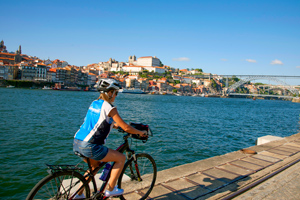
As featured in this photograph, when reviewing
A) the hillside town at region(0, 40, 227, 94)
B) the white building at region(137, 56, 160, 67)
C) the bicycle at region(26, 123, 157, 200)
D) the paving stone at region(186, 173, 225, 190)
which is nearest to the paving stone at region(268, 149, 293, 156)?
the paving stone at region(186, 173, 225, 190)

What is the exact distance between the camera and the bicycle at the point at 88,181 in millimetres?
2641

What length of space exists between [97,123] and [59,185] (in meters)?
0.93

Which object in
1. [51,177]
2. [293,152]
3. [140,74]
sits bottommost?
[293,152]

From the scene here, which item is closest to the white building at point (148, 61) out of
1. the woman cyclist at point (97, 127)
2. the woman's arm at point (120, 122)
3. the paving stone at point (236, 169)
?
the paving stone at point (236, 169)

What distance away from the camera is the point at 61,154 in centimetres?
1016

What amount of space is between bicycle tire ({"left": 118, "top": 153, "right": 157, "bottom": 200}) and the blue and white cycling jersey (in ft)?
2.79

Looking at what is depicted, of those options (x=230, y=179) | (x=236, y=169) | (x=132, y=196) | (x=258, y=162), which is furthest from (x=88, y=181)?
(x=258, y=162)

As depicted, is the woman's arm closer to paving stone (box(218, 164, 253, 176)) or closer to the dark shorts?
the dark shorts

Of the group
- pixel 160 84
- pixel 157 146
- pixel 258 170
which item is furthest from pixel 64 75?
pixel 258 170

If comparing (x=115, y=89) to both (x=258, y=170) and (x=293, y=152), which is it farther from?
(x=293, y=152)

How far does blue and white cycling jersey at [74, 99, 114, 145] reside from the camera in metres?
2.82

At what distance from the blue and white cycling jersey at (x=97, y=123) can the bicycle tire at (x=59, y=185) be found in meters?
0.47

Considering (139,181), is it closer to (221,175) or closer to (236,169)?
(221,175)

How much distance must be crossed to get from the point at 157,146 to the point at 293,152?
662 centimetres
